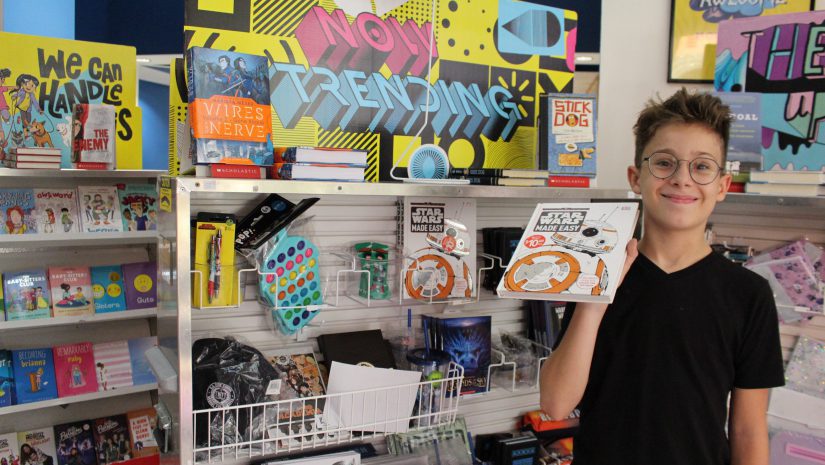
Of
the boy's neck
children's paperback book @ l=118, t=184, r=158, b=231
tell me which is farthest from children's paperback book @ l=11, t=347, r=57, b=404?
the boy's neck

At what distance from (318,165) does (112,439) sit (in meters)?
2.94

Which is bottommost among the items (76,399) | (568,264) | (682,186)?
(76,399)

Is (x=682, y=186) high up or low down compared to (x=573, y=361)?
up

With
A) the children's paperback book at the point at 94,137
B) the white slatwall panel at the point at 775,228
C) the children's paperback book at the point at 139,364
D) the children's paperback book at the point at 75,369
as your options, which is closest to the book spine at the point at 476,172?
the white slatwall panel at the point at 775,228

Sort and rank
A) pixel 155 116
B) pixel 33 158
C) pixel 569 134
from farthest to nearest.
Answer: pixel 155 116
pixel 33 158
pixel 569 134

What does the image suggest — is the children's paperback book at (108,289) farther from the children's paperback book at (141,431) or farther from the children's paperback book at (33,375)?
the children's paperback book at (141,431)

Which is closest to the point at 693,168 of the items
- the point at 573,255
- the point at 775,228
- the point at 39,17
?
the point at 573,255

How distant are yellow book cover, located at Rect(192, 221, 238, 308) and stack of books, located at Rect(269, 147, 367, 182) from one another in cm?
23

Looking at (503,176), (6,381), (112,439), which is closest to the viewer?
(503,176)

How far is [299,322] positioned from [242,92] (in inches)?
30.3

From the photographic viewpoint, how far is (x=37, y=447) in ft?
12.2

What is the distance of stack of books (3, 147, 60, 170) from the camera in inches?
134

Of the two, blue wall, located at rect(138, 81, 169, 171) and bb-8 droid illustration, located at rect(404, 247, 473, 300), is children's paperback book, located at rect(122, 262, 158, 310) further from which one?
blue wall, located at rect(138, 81, 169, 171)

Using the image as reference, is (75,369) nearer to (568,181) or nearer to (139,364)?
(139,364)
